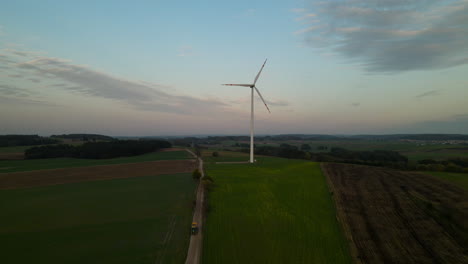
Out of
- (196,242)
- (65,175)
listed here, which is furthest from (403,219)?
(65,175)

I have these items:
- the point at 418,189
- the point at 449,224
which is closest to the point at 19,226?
the point at 449,224

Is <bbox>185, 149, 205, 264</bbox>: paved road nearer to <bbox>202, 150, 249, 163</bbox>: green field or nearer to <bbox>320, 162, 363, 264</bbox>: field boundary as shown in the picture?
<bbox>320, 162, 363, 264</bbox>: field boundary

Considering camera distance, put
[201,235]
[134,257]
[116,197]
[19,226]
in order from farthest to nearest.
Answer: [116,197]
[19,226]
[201,235]
[134,257]

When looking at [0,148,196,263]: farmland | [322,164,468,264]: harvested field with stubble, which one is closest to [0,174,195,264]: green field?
[0,148,196,263]: farmland

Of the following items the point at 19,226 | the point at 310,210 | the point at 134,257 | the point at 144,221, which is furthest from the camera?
the point at 310,210

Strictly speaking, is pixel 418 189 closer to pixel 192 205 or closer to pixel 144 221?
pixel 192 205

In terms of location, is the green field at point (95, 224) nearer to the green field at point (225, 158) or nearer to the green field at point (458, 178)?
the green field at point (225, 158)

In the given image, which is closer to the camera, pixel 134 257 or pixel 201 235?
pixel 134 257
